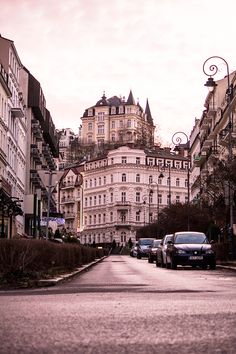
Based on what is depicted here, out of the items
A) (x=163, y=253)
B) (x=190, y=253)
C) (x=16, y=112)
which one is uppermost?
(x=16, y=112)

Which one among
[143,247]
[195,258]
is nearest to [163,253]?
[195,258]

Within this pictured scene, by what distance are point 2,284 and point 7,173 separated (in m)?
50.3

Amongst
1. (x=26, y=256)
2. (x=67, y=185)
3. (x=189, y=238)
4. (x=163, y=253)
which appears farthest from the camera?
(x=67, y=185)

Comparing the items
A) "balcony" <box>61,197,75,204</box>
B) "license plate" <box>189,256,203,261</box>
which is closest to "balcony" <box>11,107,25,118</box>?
"license plate" <box>189,256,203,261</box>

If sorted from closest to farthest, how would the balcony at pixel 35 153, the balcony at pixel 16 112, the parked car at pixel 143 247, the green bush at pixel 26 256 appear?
1. the green bush at pixel 26 256
2. the parked car at pixel 143 247
3. the balcony at pixel 16 112
4. the balcony at pixel 35 153

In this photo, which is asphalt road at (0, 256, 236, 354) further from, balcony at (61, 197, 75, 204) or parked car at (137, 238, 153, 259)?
balcony at (61, 197, 75, 204)

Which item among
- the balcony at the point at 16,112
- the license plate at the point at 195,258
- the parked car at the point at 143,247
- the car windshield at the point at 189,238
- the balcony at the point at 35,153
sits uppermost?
the balcony at the point at 16,112

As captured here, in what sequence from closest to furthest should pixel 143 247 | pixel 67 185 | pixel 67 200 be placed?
1. pixel 143 247
2. pixel 67 200
3. pixel 67 185

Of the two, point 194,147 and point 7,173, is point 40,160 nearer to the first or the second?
point 7,173

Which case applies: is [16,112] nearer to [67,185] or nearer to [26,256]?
[26,256]

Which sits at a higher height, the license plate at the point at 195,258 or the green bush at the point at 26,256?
the license plate at the point at 195,258

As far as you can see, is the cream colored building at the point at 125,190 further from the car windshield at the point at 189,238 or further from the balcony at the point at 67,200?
the car windshield at the point at 189,238

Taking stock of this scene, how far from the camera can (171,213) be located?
259 feet

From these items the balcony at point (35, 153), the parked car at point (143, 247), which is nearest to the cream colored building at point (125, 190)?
the balcony at point (35, 153)
